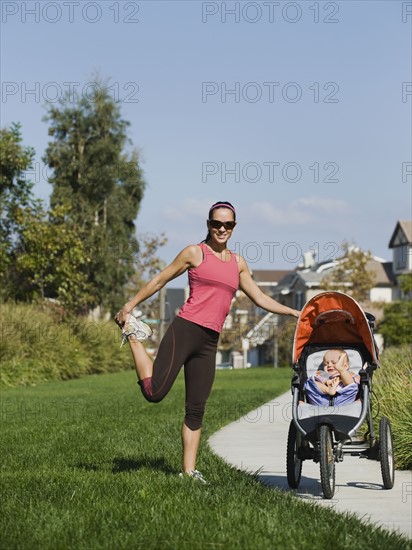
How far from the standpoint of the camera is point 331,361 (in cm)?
885

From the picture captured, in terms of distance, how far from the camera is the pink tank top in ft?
27.1

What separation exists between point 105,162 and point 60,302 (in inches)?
581

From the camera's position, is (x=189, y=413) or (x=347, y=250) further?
(x=347, y=250)

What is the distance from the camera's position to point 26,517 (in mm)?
6672

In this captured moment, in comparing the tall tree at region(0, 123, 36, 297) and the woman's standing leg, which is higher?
the tall tree at region(0, 123, 36, 297)

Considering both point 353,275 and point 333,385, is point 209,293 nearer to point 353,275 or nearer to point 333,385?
point 333,385

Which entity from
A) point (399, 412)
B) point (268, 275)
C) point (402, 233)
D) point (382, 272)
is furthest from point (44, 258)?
point (268, 275)

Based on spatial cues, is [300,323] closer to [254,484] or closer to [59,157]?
[254,484]

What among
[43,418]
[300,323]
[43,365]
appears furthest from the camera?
[43,365]

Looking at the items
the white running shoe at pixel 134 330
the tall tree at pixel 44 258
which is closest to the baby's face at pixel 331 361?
the white running shoe at pixel 134 330

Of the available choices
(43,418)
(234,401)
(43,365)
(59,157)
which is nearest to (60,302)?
(43,365)

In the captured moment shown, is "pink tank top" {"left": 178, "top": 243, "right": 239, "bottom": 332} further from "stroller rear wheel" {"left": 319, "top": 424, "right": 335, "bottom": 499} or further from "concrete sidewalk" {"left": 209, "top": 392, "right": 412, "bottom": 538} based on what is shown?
"concrete sidewalk" {"left": 209, "top": 392, "right": 412, "bottom": 538}

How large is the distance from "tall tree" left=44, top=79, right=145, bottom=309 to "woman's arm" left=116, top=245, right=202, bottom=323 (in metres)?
43.4

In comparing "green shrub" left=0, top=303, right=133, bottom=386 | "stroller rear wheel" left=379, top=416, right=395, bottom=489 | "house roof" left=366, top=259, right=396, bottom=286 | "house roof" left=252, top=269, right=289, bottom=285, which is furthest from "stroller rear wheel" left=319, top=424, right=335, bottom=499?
"house roof" left=252, top=269, right=289, bottom=285
